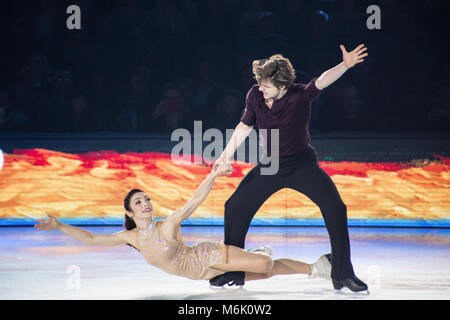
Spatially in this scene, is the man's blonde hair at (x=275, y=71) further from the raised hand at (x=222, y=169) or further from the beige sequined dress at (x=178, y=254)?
the beige sequined dress at (x=178, y=254)

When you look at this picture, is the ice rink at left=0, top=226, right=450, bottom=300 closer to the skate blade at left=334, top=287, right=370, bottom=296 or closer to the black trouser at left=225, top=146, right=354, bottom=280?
the skate blade at left=334, top=287, right=370, bottom=296

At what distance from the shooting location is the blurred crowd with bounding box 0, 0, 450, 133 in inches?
313

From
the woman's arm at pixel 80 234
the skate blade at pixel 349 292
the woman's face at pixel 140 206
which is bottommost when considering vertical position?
the skate blade at pixel 349 292

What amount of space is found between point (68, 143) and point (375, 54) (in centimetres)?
397

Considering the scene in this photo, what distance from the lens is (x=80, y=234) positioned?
3.44m

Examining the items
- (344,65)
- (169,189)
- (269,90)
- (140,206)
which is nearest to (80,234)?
(140,206)

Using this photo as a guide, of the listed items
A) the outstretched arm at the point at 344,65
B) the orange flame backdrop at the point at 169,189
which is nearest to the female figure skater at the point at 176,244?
the outstretched arm at the point at 344,65

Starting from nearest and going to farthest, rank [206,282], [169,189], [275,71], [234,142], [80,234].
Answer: [80,234] → [275,71] → [234,142] → [206,282] → [169,189]

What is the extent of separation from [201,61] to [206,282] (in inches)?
182

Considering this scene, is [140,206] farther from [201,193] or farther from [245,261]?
[245,261]

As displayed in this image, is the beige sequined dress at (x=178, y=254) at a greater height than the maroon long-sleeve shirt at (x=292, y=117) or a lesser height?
lesser

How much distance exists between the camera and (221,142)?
24.5ft

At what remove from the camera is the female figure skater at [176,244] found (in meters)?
3.40

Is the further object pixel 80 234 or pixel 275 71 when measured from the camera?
pixel 275 71
